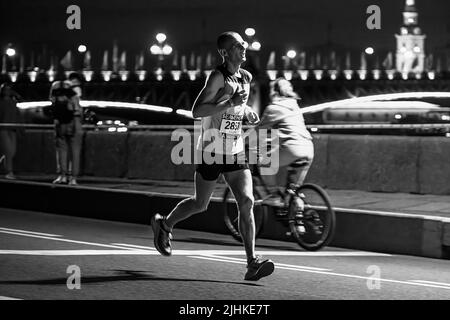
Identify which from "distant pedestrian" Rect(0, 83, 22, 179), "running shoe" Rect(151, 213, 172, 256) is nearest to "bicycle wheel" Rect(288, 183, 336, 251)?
"running shoe" Rect(151, 213, 172, 256)

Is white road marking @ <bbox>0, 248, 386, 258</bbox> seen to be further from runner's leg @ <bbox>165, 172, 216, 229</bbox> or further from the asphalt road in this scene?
runner's leg @ <bbox>165, 172, 216, 229</bbox>

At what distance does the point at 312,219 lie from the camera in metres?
11.4

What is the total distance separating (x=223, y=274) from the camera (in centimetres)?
949

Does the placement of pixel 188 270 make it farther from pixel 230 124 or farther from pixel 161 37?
pixel 161 37

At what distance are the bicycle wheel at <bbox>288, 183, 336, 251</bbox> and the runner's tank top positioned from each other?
8.11 feet

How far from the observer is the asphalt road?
8.41 metres

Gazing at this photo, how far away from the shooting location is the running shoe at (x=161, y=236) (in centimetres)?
970

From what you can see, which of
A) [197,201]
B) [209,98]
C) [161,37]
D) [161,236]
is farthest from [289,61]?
[209,98]

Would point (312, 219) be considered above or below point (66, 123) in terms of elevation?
below

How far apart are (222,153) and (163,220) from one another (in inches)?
42.5

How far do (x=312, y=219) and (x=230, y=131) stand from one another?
2769 mm
